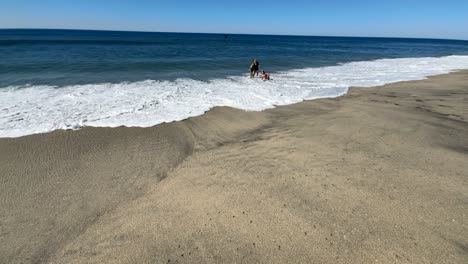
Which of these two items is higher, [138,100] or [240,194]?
[138,100]

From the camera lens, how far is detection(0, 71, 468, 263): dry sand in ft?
12.0

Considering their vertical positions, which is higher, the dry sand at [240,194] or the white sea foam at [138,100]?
the white sea foam at [138,100]

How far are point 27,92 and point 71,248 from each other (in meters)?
11.8

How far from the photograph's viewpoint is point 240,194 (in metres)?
4.82

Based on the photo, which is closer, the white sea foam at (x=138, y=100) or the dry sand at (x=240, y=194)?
the dry sand at (x=240, y=194)

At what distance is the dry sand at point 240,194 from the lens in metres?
3.67

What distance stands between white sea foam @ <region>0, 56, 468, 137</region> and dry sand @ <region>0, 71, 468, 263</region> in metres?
1.06

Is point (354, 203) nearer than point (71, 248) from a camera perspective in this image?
No

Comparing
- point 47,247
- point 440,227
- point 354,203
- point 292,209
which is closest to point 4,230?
point 47,247

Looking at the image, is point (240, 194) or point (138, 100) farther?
point (138, 100)

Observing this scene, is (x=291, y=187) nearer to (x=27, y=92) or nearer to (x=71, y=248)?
(x=71, y=248)

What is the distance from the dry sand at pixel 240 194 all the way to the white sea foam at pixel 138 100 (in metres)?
1.06

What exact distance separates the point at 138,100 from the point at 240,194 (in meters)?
8.04

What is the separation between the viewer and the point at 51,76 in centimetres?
1698
